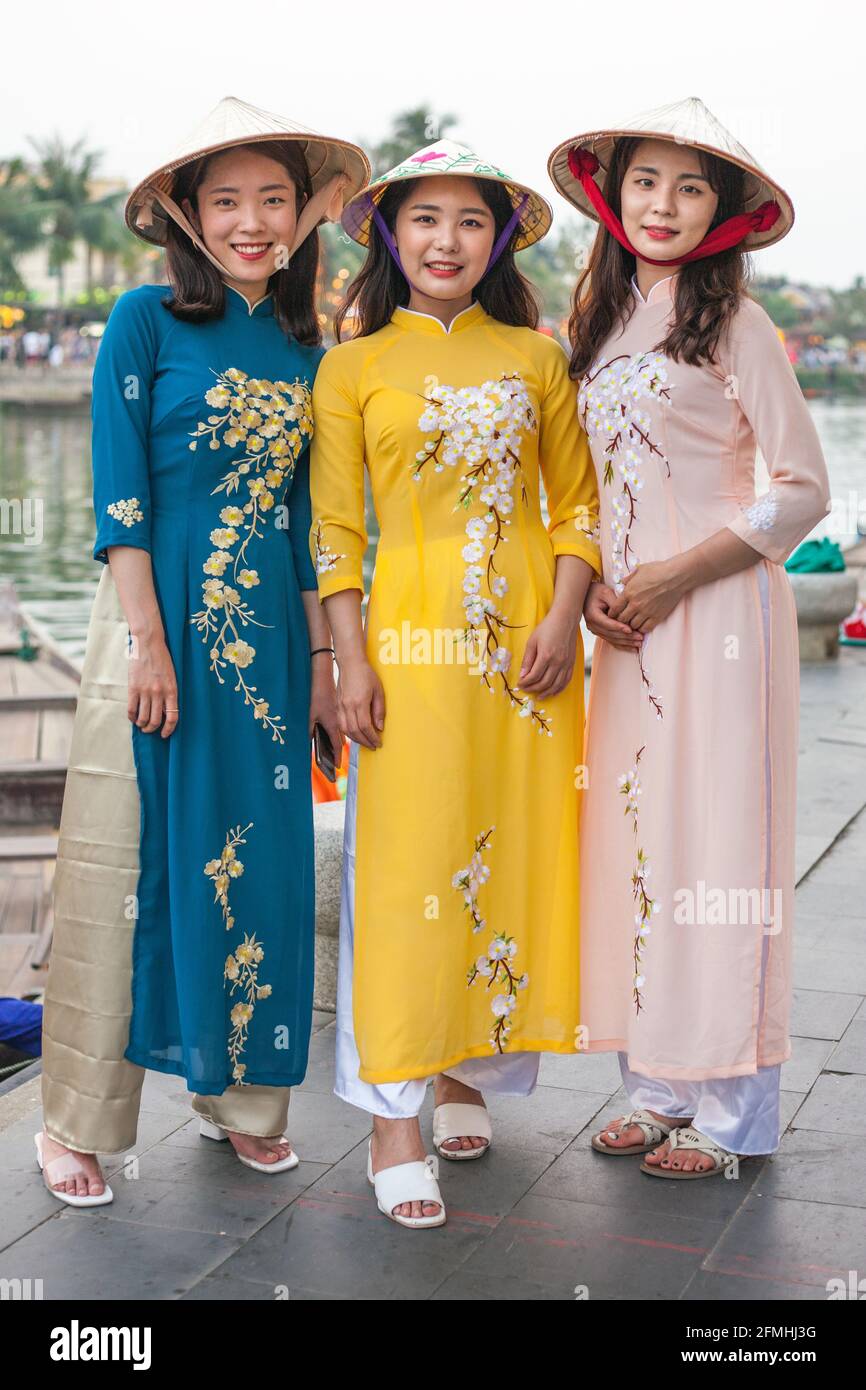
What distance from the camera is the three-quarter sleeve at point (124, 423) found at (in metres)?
2.40

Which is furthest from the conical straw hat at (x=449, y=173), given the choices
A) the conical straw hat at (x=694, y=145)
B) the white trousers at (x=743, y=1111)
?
the white trousers at (x=743, y=1111)

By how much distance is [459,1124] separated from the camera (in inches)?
105

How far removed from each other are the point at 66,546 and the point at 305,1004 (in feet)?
68.7

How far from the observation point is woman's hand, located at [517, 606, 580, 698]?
8.00 feet

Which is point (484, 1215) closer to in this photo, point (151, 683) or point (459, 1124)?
point (459, 1124)

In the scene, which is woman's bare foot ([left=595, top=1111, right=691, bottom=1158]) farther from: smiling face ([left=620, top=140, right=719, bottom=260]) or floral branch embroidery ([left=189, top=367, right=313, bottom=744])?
smiling face ([left=620, top=140, right=719, bottom=260])

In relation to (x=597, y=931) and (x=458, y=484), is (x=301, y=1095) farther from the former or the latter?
(x=458, y=484)

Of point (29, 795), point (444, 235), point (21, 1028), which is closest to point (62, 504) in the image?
point (29, 795)

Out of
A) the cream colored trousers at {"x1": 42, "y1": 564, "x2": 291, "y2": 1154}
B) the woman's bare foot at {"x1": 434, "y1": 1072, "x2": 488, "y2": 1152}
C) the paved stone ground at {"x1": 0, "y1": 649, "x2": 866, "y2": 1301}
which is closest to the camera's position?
the paved stone ground at {"x1": 0, "y1": 649, "x2": 866, "y2": 1301}

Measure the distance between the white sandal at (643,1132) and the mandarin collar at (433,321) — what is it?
4.48ft

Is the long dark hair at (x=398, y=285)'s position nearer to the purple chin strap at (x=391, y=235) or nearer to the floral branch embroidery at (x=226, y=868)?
the purple chin strap at (x=391, y=235)

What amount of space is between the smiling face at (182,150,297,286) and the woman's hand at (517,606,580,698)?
0.73 metres

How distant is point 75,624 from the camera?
1698 centimetres

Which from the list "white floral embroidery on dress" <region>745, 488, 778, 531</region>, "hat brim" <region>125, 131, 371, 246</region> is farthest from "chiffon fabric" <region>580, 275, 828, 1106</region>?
"hat brim" <region>125, 131, 371, 246</region>
